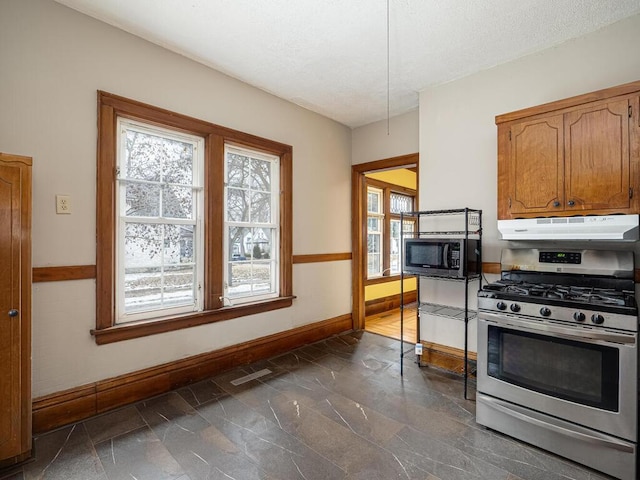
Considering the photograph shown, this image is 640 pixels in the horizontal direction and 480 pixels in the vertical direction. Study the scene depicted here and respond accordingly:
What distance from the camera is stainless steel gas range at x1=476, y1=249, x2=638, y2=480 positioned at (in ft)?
5.74

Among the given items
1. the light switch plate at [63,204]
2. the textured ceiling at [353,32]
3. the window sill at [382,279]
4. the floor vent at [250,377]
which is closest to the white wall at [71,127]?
the light switch plate at [63,204]

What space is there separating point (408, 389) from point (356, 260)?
2.05m

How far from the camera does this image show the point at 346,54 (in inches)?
108

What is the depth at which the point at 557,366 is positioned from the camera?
1962mm

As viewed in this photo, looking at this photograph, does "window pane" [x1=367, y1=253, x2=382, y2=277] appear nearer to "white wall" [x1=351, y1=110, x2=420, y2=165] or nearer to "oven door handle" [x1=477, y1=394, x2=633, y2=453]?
"white wall" [x1=351, y1=110, x2=420, y2=165]

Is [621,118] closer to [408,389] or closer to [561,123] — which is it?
[561,123]

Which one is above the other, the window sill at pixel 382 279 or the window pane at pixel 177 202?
the window pane at pixel 177 202

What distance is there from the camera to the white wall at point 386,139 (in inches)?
153

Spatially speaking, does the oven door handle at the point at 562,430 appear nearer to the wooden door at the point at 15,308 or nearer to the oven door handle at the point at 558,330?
the oven door handle at the point at 558,330

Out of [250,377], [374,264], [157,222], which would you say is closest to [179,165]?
[157,222]

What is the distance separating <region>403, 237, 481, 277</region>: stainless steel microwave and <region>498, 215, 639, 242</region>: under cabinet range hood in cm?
37

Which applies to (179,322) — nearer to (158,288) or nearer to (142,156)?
(158,288)

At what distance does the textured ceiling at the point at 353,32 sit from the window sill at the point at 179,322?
2.29m

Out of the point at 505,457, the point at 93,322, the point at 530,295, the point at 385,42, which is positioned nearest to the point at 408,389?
the point at 505,457
